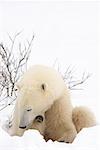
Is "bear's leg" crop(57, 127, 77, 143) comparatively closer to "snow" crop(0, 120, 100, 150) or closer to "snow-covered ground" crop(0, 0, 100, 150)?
"snow" crop(0, 120, 100, 150)

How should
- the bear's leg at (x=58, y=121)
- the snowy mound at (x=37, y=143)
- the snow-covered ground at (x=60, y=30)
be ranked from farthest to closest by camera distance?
1. the snow-covered ground at (x=60, y=30)
2. the bear's leg at (x=58, y=121)
3. the snowy mound at (x=37, y=143)

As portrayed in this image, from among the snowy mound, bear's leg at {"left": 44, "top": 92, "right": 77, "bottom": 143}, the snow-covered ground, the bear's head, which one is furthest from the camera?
the snow-covered ground

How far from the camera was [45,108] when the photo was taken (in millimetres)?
1788

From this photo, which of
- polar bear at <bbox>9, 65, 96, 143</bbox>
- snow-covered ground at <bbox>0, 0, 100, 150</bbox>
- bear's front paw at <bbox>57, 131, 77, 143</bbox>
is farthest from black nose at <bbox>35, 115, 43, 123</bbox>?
Result: snow-covered ground at <bbox>0, 0, 100, 150</bbox>

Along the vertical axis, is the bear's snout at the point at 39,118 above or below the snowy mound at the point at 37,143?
below

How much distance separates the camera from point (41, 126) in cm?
184

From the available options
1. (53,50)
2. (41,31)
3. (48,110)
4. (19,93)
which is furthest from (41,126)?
(41,31)

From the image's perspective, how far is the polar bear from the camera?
1726mm

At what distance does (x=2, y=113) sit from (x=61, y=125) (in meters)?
0.78

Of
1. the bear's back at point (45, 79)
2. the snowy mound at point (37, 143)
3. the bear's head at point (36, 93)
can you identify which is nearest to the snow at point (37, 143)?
the snowy mound at point (37, 143)

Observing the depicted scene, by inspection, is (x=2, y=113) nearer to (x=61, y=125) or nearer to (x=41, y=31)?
(x=61, y=125)

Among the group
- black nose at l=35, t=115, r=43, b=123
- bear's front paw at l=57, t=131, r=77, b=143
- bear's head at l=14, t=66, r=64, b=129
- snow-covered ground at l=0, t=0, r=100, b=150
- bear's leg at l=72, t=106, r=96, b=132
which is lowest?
snow-covered ground at l=0, t=0, r=100, b=150

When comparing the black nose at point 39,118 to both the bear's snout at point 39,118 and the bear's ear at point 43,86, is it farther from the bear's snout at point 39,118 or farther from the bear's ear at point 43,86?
the bear's ear at point 43,86

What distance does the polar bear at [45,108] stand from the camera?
173 centimetres
